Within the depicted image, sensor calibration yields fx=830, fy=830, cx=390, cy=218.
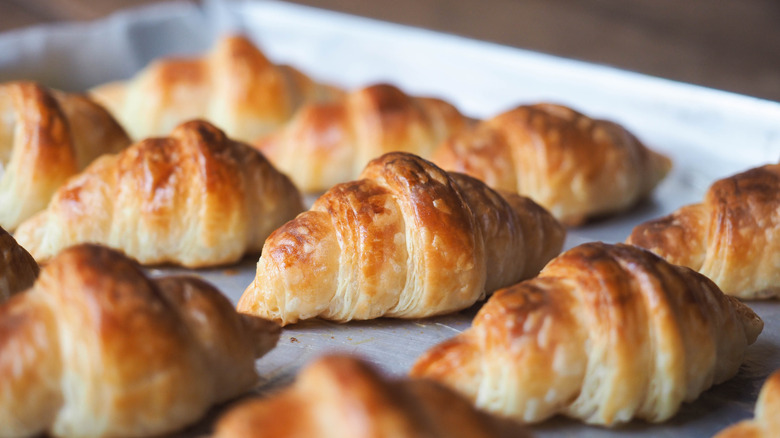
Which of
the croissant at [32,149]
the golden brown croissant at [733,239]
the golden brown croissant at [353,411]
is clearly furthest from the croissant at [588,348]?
the croissant at [32,149]

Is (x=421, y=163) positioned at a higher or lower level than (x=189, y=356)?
higher

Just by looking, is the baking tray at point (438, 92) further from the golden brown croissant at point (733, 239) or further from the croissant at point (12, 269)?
the croissant at point (12, 269)

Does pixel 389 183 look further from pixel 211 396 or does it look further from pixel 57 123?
pixel 57 123

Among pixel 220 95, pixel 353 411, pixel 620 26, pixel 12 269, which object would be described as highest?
pixel 620 26

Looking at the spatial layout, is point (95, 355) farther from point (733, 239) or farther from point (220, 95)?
point (220, 95)

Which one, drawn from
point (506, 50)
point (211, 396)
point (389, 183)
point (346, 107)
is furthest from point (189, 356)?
point (506, 50)

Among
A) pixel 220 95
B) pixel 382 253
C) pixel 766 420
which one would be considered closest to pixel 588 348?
pixel 766 420

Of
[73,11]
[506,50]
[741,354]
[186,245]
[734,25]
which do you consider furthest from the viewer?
[73,11]
